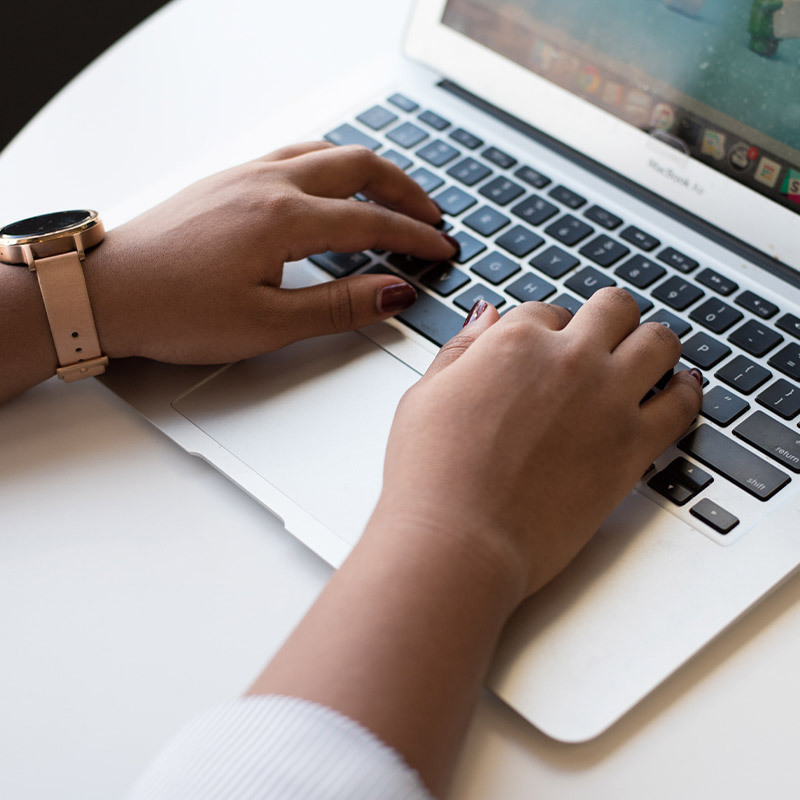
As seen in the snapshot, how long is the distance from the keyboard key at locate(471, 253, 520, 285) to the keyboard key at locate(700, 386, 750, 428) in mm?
185

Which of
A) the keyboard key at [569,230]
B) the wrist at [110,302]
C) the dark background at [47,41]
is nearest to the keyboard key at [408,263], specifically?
the keyboard key at [569,230]

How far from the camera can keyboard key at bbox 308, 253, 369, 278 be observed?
77 centimetres

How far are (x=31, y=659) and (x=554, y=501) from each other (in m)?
0.32

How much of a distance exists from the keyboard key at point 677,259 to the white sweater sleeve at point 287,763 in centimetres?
48

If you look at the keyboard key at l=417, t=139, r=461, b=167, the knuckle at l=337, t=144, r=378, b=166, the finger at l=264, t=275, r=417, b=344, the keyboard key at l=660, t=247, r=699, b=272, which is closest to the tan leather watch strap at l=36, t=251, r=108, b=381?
the finger at l=264, t=275, r=417, b=344

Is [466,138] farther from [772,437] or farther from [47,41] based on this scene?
[47,41]

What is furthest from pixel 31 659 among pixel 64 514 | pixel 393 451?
pixel 393 451

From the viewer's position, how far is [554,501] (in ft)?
1.83

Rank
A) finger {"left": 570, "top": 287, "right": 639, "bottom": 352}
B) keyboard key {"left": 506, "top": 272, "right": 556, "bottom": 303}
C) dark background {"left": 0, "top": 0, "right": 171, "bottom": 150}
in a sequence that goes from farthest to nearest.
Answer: dark background {"left": 0, "top": 0, "right": 171, "bottom": 150}, keyboard key {"left": 506, "top": 272, "right": 556, "bottom": 303}, finger {"left": 570, "top": 287, "right": 639, "bottom": 352}

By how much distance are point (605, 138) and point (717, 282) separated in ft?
0.58

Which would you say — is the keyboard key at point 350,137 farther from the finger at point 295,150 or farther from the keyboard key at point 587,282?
the keyboard key at point 587,282

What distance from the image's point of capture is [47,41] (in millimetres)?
1710

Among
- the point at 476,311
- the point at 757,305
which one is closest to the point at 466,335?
the point at 476,311

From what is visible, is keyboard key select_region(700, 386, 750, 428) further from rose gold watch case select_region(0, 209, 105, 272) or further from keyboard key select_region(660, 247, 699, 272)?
rose gold watch case select_region(0, 209, 105, 272)
